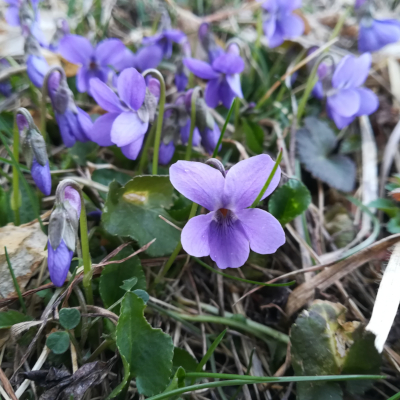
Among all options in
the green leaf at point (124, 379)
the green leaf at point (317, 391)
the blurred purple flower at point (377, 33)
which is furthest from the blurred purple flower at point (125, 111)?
the blurred purple flower at point (377, 33)

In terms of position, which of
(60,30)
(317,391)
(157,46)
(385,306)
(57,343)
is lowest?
(317,391)

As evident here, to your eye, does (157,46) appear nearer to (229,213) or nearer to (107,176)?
(107,176)

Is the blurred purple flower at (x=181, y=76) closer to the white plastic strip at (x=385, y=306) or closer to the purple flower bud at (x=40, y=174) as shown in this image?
Answer: the purple flower bud at (x=40, y=174)

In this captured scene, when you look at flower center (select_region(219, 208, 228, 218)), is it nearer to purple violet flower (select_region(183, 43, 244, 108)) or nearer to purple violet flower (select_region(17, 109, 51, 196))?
purple violet flower (select_region(17, 109, 51, 196))

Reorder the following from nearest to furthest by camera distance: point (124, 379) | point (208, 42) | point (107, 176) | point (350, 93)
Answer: point (124, 379), point (107, 176), point (350, 93), point (208, 42)

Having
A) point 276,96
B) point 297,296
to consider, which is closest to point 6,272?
point 297,296

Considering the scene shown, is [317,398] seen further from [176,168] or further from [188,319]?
[176,168]

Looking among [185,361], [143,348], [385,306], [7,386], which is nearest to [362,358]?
[385,306]

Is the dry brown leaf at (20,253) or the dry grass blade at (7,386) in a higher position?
the dry brown leaf at (20,253)
